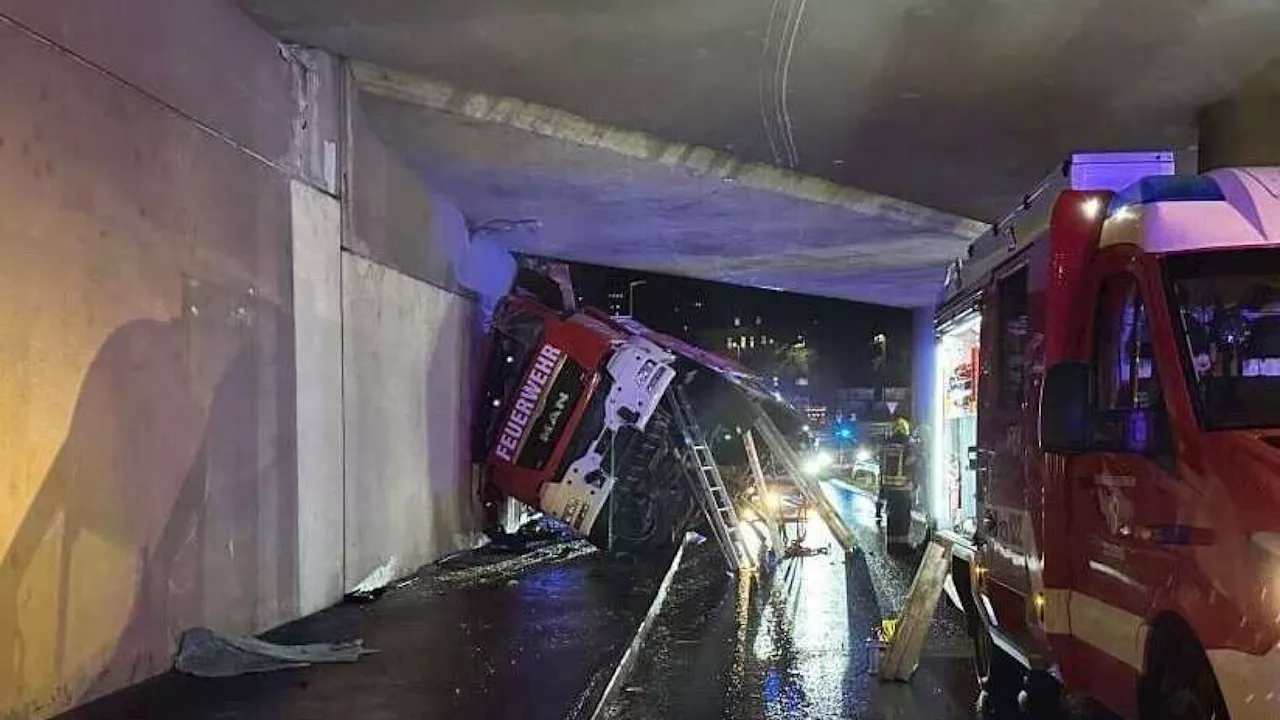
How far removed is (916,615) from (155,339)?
5424mm

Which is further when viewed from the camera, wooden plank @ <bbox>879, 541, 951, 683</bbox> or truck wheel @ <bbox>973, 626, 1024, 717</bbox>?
wooden plank @ <bbox>879, 541, 951, 683</bbox>

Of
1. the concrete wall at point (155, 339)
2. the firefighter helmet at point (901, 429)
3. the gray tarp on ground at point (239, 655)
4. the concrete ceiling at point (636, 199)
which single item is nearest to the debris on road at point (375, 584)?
the concrete wall at point (155, 339)

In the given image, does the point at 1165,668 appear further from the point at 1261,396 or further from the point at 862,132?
the point at 862,132

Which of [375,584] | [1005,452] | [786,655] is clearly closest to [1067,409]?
[1005,452]

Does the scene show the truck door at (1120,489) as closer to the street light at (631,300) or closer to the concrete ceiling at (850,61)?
the concrete ceiling at (850,61)

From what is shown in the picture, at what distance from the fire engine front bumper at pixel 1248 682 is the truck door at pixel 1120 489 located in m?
0.64

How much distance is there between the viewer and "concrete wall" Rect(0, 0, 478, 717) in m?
6.95

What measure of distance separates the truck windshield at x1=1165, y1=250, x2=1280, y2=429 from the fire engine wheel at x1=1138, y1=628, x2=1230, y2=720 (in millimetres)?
Answer: 902

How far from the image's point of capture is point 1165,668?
17.4 feet

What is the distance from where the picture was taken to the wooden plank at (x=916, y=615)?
29.1 ft

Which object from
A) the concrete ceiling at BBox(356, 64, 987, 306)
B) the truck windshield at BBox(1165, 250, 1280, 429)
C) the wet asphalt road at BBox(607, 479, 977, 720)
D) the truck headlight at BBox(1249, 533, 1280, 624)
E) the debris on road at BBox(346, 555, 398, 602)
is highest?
the concrete ceiling at BBox(356, 64, 987, 306)

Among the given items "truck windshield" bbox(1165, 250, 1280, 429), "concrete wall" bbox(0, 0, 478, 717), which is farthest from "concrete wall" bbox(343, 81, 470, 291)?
"truck windshield" bbox(1165, 250, 1280, 429)

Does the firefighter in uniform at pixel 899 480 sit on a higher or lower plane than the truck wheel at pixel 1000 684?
higher

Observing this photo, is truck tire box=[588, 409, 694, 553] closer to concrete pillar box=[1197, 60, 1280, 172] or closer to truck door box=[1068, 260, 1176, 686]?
concrete pillar box=[1197, 60, 1280, 172]
